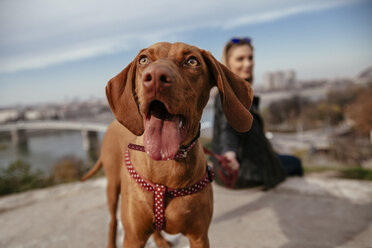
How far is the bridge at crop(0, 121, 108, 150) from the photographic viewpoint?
37.2 meters

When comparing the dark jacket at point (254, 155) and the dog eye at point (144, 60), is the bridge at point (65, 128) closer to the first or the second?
the dark jacket at point (254, 155)

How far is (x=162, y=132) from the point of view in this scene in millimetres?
1288

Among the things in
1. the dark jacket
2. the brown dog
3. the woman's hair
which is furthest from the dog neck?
the woman's hair

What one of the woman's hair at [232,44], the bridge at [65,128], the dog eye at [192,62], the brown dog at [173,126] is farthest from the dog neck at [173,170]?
the bridge at [65,128]

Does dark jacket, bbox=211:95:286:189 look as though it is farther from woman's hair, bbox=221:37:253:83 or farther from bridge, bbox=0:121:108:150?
bridge, bbox=0:121:108:150

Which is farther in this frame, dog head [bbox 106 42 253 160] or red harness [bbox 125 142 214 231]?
red harness [bbox 125 142 214 231]

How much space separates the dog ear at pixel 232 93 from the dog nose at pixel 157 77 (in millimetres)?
430

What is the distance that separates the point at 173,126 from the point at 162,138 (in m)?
0.08

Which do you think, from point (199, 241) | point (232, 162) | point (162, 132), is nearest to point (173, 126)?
point (162, 132)

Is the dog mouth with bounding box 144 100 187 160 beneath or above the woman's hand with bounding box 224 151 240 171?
above

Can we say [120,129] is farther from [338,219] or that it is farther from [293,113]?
[293,113]

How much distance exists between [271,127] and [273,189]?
125ft

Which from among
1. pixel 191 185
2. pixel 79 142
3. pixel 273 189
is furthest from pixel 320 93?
pixel 191 185

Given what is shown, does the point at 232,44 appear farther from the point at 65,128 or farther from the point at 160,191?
the point at 65,128
